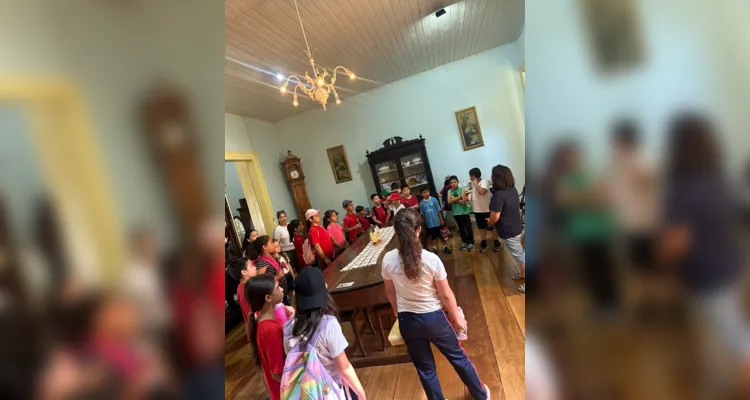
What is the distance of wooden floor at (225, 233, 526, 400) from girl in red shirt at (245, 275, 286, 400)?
2.67 ft

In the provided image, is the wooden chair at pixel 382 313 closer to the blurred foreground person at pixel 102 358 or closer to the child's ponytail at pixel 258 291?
the child's ponytail at pixel 258 291

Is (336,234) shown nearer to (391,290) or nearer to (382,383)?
(382,383)

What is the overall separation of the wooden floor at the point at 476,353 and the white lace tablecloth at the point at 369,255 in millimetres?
595

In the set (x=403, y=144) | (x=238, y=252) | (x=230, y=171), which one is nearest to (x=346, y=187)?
(x=403, y=144)

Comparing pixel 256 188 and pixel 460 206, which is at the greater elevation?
pixel 256 188

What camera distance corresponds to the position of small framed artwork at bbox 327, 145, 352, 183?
6.52 meters

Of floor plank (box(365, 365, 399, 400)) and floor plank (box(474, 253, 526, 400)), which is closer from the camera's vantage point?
floor plank (box(474, 253, 526, 400))

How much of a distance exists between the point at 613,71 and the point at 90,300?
1.14ft

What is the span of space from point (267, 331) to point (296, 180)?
5014 mm

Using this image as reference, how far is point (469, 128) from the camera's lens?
585 cm

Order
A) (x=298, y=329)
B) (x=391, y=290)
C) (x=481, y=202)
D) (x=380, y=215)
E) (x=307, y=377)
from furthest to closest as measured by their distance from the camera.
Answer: (x=380, y=215)
(x=481, y=202)
(x=391, y=290)
(x=298, y=329)
(x=307, y=377)

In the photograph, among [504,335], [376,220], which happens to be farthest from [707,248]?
[376,220]

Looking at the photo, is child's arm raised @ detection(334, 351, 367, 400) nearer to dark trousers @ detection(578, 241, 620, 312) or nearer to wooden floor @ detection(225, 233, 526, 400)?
wooden floor @ detection(225, 233, 526, 400)

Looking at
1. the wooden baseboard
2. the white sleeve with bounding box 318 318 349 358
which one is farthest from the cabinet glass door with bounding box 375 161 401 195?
the white sleeve with bounding box 318 318 349 358
